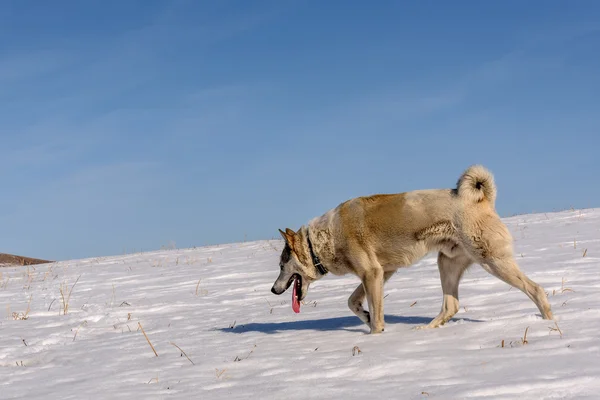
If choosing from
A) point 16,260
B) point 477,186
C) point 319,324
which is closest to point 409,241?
point 477,186

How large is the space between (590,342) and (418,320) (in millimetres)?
2283

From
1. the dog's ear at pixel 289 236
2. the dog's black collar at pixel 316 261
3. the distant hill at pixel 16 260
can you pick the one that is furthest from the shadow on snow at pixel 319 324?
the distant hill at pixel 16 260

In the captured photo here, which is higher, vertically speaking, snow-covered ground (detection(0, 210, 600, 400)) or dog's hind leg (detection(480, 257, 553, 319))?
dog's hind leg (detection(480, 257, 553, 319))

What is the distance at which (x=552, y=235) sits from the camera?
1213cm

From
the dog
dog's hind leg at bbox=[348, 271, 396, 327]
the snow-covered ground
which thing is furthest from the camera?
dog's hind leg at bbox=[348, 271, 396, 327]

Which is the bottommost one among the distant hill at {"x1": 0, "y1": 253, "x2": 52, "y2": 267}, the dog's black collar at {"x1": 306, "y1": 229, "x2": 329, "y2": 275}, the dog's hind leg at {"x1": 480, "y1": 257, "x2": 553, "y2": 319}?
the dog's hind leg at {"x1": 480, "y1": 257, "x2": 553, "y2": 319}

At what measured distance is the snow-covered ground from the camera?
12.2 feet

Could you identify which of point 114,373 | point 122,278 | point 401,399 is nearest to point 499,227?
point 401,399

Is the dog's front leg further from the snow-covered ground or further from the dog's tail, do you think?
the dog's tail

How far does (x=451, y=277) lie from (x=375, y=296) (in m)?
0.86

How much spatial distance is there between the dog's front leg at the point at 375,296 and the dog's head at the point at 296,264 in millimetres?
826

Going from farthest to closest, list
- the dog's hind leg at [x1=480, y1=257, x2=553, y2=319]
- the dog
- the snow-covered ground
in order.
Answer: the dog < the dog's hind leg at [x1=480, y1=257, x2=553, y2=319] < the snow-covered ground

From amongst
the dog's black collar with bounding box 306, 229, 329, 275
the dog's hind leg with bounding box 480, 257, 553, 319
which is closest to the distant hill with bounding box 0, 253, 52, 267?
the dog's black collar with bounding box 306, 229, 329, 275

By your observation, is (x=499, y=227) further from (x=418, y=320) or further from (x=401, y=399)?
(x=401, y=399)
